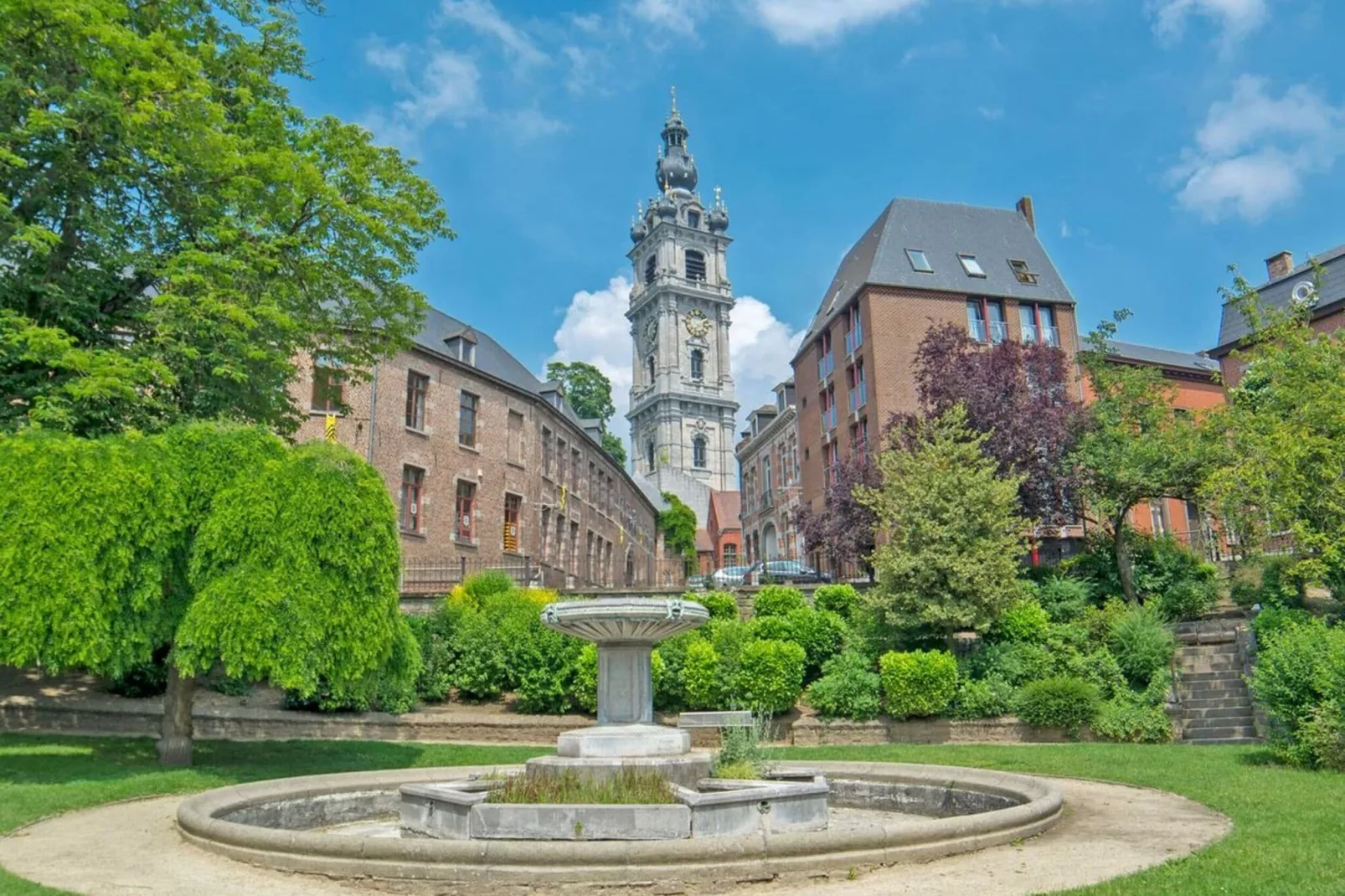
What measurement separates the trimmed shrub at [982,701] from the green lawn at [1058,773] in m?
2.31

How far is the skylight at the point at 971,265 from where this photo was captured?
126ft

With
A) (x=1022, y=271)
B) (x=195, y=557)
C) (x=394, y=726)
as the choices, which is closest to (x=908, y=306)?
(x=1022, y=271)

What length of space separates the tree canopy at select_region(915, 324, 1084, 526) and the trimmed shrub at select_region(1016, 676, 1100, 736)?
8.26 m

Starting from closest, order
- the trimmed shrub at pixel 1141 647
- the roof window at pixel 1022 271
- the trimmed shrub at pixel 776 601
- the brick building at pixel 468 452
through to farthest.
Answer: the trimmed shrub at pixel 1141 647
the trimmed shrub at pixel 776 601
the brick building at pixel 468 452
the roof window at pixel 1022 271

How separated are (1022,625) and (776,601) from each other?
5723 millimetres

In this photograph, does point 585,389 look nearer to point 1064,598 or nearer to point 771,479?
point 771,479

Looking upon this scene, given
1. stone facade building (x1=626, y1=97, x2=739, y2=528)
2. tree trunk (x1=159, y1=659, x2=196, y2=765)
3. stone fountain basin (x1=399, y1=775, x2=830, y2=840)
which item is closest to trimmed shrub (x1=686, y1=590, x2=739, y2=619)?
tree trunk (x1=159, y1=659, x2=196, y2=765)

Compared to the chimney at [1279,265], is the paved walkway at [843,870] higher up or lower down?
lower down

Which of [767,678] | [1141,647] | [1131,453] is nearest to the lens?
[767,678]

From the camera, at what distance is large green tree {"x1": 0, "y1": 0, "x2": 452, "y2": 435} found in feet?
44.7

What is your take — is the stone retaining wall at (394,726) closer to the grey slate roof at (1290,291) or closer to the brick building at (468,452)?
the brick building at (468,452)

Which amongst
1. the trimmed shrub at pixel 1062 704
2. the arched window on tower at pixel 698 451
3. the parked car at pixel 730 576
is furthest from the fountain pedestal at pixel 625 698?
the arched window on tower at pixel 698 451

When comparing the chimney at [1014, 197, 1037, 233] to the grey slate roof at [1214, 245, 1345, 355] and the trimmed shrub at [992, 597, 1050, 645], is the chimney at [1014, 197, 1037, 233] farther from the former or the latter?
the trimmed shrub at [992, 597, 1050, 645]

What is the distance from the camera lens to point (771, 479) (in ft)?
177
